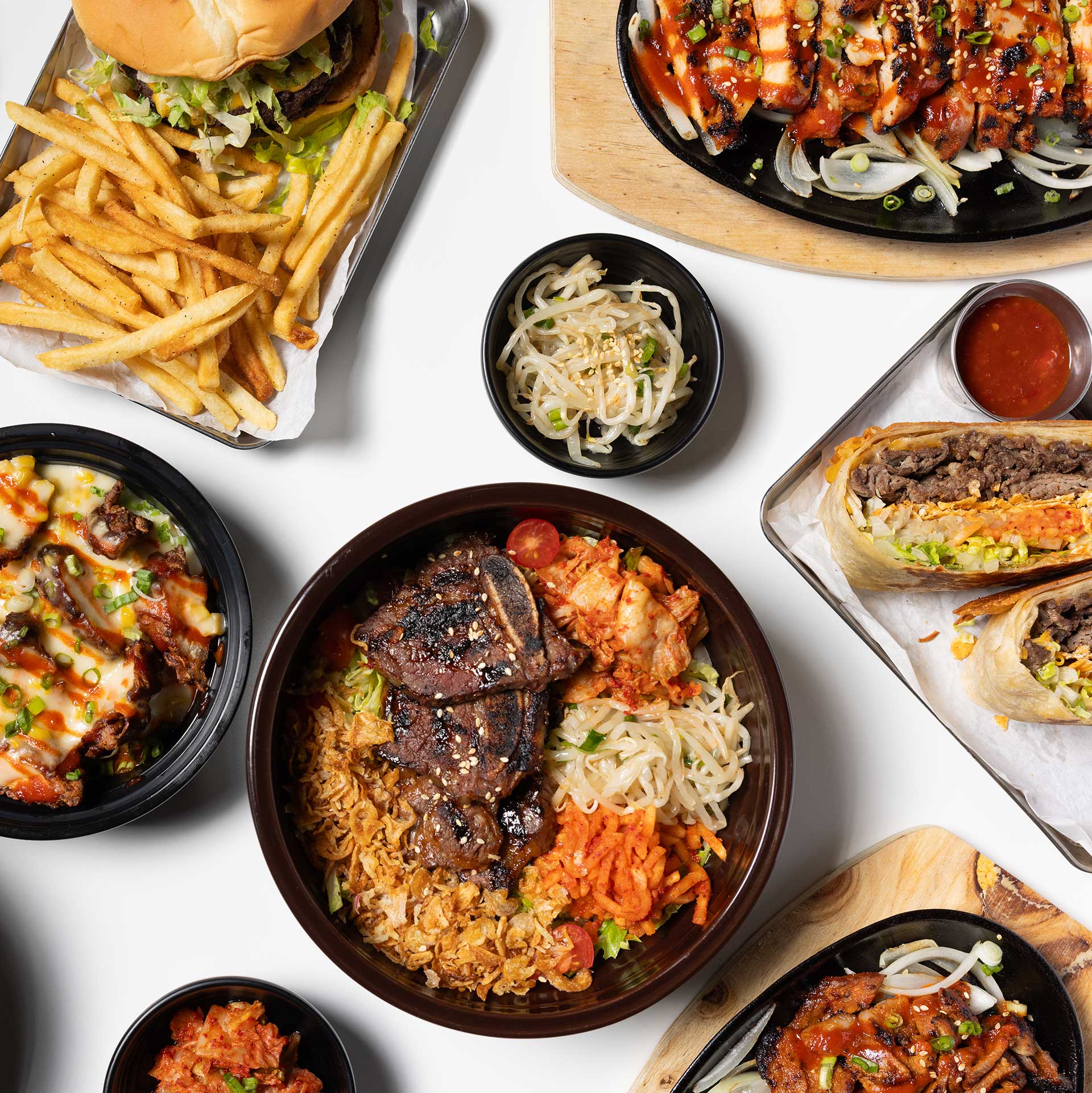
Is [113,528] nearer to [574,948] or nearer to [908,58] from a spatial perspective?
[574,948]

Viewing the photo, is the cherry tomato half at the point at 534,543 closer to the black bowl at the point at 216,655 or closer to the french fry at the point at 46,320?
the black bowl at the point at 216,655

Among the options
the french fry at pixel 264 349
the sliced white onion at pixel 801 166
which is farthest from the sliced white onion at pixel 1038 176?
the french fry at pixel 264 349

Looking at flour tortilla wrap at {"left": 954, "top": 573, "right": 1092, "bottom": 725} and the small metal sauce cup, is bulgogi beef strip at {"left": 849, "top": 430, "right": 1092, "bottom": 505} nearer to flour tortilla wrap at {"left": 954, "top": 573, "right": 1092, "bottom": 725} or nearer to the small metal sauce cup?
the small metal sauce cup

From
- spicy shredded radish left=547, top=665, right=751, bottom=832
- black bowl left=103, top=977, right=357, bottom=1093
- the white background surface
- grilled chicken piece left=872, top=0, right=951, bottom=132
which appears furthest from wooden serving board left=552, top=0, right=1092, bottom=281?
black bowl left=103, top=977, right=357, bottom=1093

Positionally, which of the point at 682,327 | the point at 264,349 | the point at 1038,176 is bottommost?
the point at 682,327

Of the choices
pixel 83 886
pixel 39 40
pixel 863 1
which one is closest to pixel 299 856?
pixel 83 886

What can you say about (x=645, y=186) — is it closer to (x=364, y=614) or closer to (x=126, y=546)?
(x=364, y=614)

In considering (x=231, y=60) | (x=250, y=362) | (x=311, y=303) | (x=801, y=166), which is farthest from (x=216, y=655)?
(x=801, y=166)
